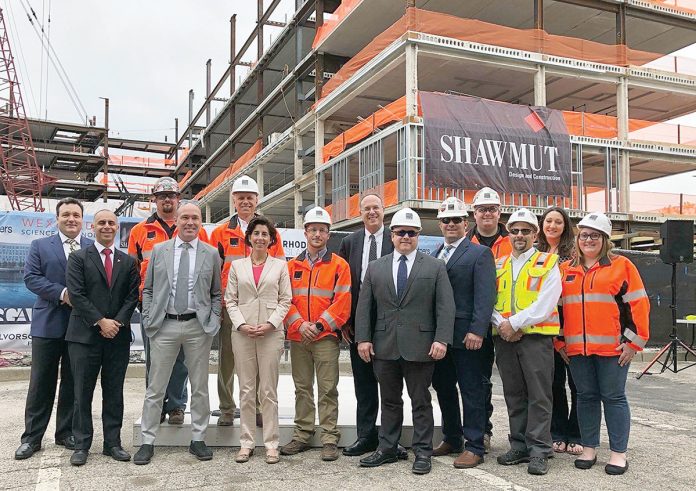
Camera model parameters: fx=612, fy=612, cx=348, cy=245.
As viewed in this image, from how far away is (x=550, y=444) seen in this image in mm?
4875

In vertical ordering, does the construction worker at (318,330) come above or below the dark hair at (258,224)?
below

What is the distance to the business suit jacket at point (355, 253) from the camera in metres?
5.48

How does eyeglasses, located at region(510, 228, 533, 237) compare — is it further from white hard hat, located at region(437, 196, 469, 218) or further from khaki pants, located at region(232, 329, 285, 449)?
khaki pants, located at region(232, 329, 285, 449)

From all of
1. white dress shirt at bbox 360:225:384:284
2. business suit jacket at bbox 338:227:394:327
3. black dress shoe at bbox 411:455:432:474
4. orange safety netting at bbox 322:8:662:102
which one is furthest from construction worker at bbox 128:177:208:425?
orange safety netting at bbox 322:8:662:102

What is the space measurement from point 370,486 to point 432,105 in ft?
52.8

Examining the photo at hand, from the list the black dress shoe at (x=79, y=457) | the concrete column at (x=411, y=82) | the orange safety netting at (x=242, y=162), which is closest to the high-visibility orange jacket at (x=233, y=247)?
the black dress shoe at (x=79, y=457)

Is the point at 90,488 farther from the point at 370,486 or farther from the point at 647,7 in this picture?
the point at 647,7

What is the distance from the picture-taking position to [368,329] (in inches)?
198

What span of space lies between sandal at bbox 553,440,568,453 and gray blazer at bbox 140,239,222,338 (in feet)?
10.4

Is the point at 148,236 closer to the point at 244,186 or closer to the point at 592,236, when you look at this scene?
the point at 244,186

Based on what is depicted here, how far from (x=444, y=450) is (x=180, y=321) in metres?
2.50

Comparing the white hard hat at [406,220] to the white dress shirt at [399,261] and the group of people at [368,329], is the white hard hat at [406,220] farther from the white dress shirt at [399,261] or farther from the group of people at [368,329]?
the white dress shirt at [399,261]

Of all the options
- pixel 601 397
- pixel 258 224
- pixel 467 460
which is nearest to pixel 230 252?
pixel 258 224

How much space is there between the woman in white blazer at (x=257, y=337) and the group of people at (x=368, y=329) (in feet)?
0.04
